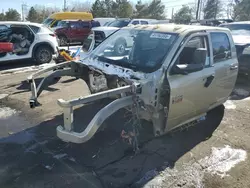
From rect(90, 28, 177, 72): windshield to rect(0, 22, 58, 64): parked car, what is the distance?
18.9ft

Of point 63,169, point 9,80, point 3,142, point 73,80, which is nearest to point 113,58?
point 63,169

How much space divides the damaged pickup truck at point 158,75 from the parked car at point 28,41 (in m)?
5.71

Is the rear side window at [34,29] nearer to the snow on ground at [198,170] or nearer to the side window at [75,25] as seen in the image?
the snow on ground at [198,170]

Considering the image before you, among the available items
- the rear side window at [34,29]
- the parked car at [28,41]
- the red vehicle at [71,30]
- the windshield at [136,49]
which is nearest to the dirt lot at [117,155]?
the windshield at [136,49]

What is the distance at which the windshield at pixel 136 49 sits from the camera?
369 centimetres

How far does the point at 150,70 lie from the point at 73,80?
4496mm

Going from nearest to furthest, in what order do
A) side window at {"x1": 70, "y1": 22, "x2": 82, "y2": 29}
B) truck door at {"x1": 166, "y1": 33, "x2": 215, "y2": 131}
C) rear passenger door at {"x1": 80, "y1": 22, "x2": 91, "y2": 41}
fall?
truck door at {"x1": 166, "y1": 33, "x2": 215, "y2": 131}
side window at {"x1": 70, "y1": 22, "x2": 82, "y2": 29}
rear passenger door at {"x1": 80, "y1": 22, "x2": 91, "y2": 41}

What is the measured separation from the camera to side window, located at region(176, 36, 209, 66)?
12.3ft

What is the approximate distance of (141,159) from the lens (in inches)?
140

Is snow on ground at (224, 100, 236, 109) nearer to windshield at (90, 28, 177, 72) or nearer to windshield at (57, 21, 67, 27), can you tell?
windshield at (90, 28, 177, 72)

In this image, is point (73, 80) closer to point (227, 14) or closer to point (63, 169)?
point (63, 169)

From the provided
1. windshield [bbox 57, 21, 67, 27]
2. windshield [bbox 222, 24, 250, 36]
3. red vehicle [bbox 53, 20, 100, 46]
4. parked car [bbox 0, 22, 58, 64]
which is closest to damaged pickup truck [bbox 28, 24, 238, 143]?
windshield [bbox 222, 24, 250, 36]

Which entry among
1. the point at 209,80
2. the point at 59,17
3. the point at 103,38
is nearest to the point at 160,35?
the point at 209,80

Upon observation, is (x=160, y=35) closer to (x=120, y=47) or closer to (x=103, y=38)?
(x=120, y=47)
